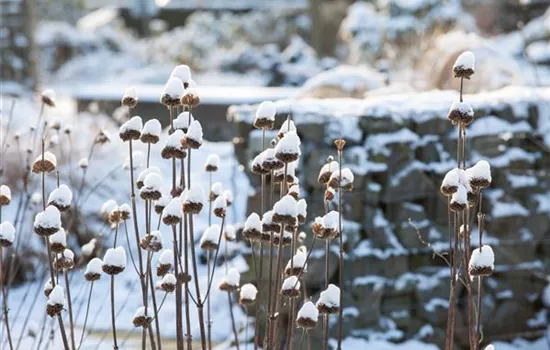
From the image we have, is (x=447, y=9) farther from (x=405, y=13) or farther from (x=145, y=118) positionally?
(x=145, y=118)

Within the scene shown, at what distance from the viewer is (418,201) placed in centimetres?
502

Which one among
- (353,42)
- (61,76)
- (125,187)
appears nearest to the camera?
(125,187)

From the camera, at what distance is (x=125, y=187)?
6.81 meters

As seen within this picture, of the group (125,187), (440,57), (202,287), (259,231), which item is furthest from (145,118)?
(259,231)

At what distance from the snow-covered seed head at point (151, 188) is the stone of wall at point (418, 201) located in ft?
8.71

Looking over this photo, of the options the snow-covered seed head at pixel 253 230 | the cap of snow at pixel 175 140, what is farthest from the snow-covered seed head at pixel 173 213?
the snow-covered seed head at pixel 253 230

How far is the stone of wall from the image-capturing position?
4855 mm

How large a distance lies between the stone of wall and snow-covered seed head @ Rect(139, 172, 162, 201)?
8.71 ft

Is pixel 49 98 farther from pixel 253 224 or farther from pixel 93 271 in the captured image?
pixel 253 224

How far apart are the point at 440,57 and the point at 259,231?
505 cm

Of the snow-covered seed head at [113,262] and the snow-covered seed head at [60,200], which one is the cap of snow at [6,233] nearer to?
the snow-covered seed head at [60,200]

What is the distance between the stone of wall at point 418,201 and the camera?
4855mm

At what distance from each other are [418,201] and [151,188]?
3.13 metres

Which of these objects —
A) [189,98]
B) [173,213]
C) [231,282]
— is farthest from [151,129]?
[231,282]
